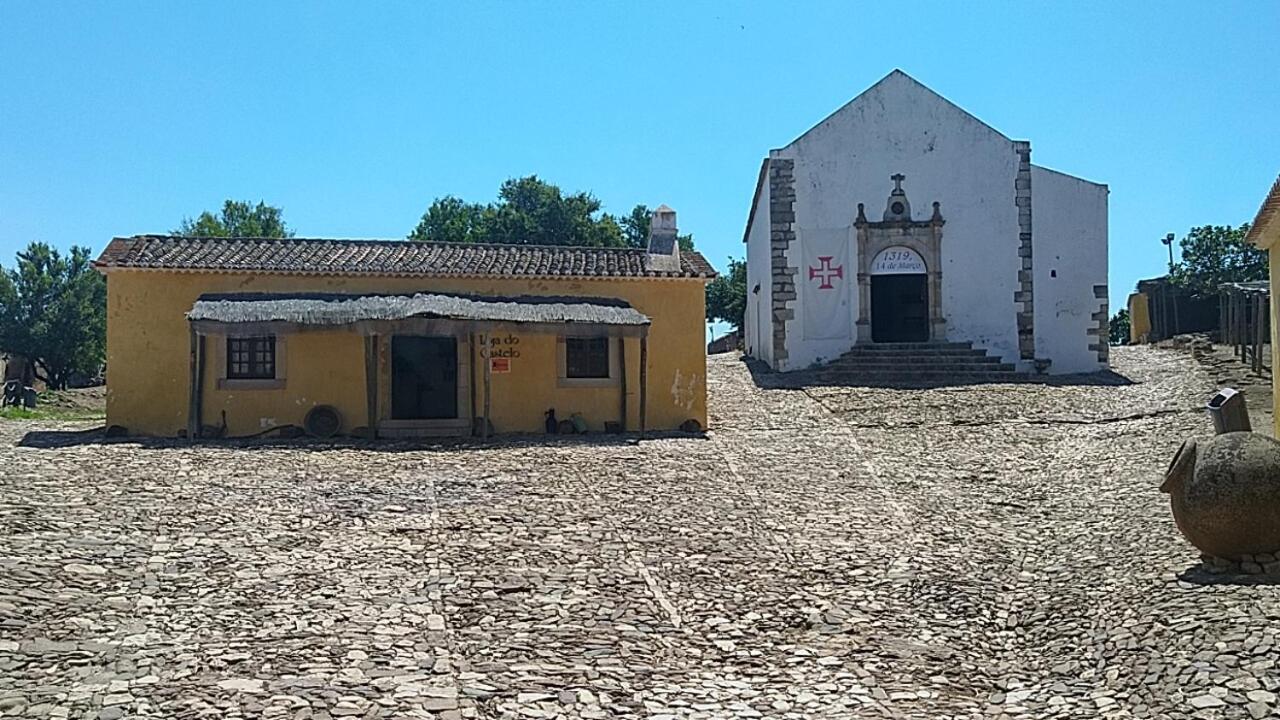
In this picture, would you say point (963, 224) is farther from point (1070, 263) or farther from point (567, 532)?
point (567, 532)

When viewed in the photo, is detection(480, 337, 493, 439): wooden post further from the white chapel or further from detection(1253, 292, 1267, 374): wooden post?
detection(1253, 292, 1267, 374): wooden post

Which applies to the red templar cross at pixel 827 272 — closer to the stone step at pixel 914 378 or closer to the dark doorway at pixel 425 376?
the stone step at pixel 914 378

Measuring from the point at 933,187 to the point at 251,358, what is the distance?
1550cm

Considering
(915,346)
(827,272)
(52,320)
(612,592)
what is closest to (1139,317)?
(915,346)

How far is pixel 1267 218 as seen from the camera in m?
10.3

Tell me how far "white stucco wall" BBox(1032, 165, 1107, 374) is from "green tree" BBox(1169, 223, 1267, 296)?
1573 cm

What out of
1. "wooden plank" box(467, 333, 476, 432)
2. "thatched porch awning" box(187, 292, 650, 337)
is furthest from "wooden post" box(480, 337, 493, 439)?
"thatched porch awning" box(187, 292, 650, 337)

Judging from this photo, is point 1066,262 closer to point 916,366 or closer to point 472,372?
point 916,366

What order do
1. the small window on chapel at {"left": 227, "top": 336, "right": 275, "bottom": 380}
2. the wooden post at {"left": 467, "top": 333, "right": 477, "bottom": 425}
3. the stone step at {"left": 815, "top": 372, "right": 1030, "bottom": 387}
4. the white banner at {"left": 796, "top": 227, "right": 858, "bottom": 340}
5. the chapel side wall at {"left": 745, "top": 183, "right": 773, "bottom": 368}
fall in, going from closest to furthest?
the wooden post at {"left": 467, "top": 333, "right": 477, "bottom": 425}, the small window on chapel at {"left": 227, "top": 336, "right": 275, "bottom": 380}, the stone step at {"left": 815, "top": 372, "right": 1030, "bottom": 387}, the white banner at {"left": 796, "top": 227, "right": 858, "bottom": 340}, the chapel side wall at {"left": 745, "top": 183, "right": 773, "bottom": 368}

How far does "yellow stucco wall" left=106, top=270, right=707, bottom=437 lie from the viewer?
1748 cm

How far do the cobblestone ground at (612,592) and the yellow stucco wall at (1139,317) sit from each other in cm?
2193

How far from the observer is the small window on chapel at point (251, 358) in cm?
1761

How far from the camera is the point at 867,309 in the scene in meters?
24.8

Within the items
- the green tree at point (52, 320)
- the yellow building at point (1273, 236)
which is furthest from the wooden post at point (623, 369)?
the green tree at point (52, 320)
